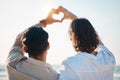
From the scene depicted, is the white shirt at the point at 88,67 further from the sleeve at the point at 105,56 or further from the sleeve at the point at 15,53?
the sleeve at the point at 15,53

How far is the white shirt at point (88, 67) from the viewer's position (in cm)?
337

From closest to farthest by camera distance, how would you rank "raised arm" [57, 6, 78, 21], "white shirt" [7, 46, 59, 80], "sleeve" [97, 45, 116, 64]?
1. "sleeve" [97, 45, 116, 64]
2. "white shirt" [7, 46, 59, 80]
3. "raised arm" [57, 6, 78, 21]

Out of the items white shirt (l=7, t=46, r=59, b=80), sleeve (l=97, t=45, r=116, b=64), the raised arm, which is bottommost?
white shirt (l=7, t=46, r=59, b=80)

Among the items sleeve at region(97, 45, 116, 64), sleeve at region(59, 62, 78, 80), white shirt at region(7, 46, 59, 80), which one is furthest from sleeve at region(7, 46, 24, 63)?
sleeve at region(97, 45, 116, 64)

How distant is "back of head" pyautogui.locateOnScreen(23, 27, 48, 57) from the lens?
12.4 feet

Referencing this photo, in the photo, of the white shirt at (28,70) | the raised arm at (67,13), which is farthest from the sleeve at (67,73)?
the raised arm at (67,13)

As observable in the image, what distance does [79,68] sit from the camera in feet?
11.1

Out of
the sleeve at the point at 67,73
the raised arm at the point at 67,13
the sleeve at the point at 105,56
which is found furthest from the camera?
the raised arm at the point at 67,13

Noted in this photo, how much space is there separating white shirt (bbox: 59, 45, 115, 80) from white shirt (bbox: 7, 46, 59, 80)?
353 mm

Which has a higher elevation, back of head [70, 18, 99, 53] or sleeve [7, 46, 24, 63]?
back of head [70, 18, 99, 53]

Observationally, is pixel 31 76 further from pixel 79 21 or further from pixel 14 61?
pixel 79 21

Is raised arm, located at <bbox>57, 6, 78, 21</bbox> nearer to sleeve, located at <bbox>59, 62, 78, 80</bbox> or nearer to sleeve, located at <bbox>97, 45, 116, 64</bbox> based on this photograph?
sleeve, located at <bbox>97, 45, 116, 64</bbox>

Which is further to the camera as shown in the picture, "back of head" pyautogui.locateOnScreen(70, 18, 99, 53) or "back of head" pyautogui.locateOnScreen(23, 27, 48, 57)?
"back of head" pyautogui.locateOnScreen(23, 27, 48, 57)

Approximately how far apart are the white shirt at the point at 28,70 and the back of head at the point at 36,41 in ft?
0.35
